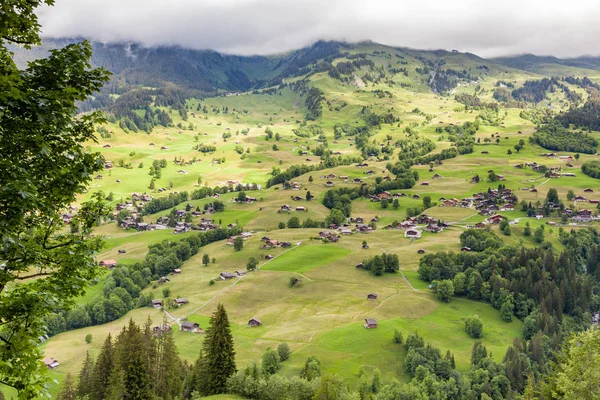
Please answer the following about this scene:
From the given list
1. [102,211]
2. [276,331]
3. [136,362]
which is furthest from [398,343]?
[102,211]

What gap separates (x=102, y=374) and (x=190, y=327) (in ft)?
177

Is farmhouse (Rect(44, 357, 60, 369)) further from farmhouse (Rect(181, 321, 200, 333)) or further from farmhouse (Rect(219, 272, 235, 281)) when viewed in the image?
farmhouse (Rect(219, 272, 235, 281))

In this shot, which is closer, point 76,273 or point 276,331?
point 76,273

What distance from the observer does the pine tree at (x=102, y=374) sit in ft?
260

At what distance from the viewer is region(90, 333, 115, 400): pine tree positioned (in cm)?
7912

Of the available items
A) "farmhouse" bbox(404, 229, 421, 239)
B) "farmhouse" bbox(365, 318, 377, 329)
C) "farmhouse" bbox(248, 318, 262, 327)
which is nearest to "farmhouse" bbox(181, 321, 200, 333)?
"farmhouse" bbox(248, 318, 262, 327)

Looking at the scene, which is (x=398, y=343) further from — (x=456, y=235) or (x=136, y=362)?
(x=456, y=235)

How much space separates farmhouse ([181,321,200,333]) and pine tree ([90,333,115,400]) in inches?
2050

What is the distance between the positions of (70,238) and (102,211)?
6.22 ft

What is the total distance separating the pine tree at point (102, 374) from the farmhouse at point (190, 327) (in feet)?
171

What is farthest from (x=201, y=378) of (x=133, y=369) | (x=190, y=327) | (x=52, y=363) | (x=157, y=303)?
(x=157, y=303)

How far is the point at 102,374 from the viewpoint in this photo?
80.8 meters

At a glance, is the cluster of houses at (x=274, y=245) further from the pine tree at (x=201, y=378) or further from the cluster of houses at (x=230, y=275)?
the pine tree at (x=201, y=378)

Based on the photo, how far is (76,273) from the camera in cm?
1691
